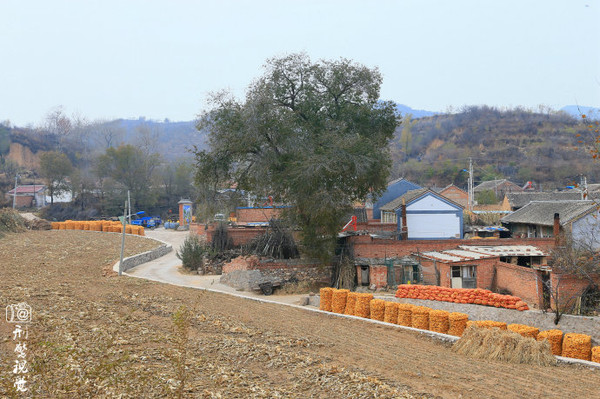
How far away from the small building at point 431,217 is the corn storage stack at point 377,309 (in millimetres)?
16577

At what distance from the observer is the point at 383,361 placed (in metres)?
11.2

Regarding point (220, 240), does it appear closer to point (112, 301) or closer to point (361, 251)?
point (361, 251)

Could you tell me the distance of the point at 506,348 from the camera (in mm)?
12250

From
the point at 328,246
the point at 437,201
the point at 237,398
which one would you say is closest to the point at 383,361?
the point at 237,398

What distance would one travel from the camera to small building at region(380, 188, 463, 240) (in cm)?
3294

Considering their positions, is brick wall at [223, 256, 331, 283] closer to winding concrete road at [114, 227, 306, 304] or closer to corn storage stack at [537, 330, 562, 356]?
winding concrete road at [114, 227, 306, 304]

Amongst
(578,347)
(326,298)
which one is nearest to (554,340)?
(578,347)

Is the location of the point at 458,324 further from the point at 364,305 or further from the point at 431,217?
the point at 431,217

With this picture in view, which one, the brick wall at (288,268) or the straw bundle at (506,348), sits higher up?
the brick wall at (288,268)

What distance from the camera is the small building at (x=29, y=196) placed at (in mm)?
71062

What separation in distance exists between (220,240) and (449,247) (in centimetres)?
1311

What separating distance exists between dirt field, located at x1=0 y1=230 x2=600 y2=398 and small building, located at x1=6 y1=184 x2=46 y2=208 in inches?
2312

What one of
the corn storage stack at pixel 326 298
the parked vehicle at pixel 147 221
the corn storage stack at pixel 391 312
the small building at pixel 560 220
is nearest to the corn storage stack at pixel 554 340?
the corn storage stack at pixel 391 312
